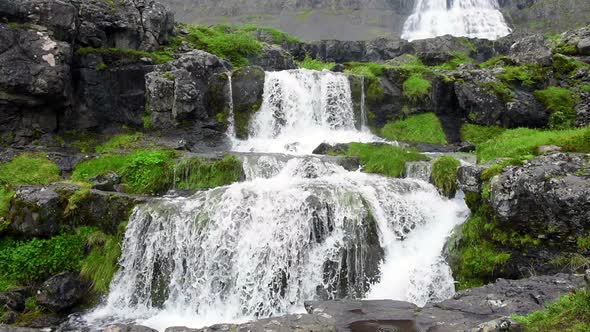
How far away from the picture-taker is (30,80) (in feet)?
58.5

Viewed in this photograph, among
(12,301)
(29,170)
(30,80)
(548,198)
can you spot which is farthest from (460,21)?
(12,301)

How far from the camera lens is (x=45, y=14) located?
19.2m

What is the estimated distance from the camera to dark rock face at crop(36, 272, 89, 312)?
1133cm

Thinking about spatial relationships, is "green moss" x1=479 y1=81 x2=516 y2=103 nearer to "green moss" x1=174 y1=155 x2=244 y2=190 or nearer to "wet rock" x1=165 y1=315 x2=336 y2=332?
"green moss" x1=174 y1=155 x2=244 y2=190

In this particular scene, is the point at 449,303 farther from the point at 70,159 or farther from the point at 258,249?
the point at 70,159

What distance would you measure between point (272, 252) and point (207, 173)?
206 inches

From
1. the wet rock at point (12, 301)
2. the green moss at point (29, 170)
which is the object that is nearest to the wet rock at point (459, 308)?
the wet rock at point (12, 301)

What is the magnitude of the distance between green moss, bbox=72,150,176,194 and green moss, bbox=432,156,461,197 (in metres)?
9.30

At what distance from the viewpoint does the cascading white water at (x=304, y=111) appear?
72.4ft

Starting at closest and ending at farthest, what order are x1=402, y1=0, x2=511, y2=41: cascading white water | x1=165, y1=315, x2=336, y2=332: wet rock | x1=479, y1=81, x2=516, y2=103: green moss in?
x1=165, y1=315, x2=336, y2=332: wet rock
x1=479, y1=81, x2=516, y2=103: green moss
x1=402, y1=0, x2=511, y2=41: cascading white water

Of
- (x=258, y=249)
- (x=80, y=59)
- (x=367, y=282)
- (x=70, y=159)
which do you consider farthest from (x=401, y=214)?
(x=80, y=59)

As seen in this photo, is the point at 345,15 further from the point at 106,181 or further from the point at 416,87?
the point at 106,181

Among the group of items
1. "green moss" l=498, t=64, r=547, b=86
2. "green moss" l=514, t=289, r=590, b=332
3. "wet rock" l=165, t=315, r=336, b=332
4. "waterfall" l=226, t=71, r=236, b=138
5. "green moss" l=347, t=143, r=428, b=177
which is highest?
"green moss" l=498, t=64, r=547, b=86

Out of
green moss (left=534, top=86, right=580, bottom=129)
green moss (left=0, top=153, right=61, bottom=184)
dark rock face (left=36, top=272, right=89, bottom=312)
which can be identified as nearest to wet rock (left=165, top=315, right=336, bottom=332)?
dark rock face (left=36, top=272, right=89, bottom=312)
